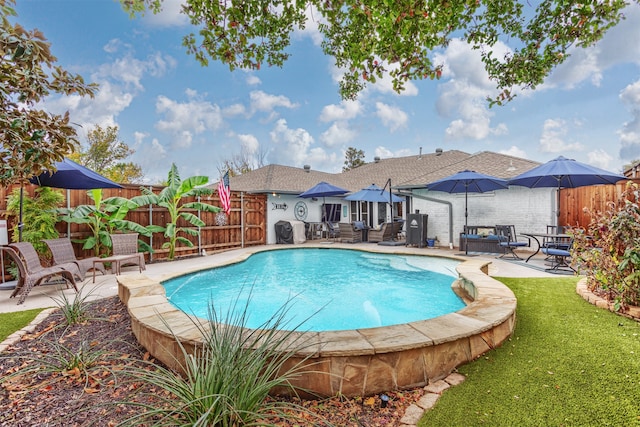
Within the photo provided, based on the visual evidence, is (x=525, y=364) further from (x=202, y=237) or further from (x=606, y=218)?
(x=202, y=237)

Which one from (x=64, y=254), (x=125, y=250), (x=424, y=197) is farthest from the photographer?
(x=424, y=197)

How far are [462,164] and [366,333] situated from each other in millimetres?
14643

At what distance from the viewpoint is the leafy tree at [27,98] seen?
2.34 metres

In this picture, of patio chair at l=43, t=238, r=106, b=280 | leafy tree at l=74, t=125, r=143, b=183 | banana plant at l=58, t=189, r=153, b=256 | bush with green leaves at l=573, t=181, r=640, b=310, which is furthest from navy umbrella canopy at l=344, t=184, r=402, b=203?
leafy tree at l=74, t=125, r=143, b=183

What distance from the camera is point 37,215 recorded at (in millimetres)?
7574

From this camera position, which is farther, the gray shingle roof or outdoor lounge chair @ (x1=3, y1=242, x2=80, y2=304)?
the gray shingle roof

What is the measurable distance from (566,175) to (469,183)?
2.78m

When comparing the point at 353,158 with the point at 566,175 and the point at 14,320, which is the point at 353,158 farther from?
the point at 14,320

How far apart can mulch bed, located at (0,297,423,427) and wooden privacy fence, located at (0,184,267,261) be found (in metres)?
6.25

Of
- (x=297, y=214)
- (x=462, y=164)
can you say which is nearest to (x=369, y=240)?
(x=297, y=214)

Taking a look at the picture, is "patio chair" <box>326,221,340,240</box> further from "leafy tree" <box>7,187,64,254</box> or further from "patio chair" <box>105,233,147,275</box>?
"leafy tree" <box>7,187,64,254</box>

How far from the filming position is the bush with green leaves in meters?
4.33

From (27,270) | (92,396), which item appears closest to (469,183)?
(92,396)

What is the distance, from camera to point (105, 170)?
2759cm
